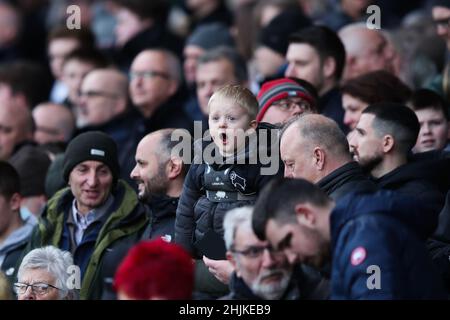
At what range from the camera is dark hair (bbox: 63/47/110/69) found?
1394cm

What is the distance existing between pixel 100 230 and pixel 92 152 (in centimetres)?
62

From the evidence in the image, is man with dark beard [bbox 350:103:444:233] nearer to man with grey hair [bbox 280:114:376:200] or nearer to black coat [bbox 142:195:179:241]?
man with grey hair [bbox 280:114:376:200]

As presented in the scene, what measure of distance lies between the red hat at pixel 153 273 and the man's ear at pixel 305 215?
0.69m

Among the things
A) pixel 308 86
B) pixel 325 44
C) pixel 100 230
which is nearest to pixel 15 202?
pixel 100 230

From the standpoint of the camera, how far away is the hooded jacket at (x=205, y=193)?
8352 millimetres

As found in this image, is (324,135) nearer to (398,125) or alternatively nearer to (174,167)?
(398,125)

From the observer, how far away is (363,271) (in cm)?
676

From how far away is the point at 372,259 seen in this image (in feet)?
Result: 22.2

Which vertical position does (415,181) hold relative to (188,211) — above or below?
above

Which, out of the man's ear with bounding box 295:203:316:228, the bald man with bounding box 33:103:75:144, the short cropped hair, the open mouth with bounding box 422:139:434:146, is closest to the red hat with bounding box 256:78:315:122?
the open mouth with bounding box 422:139:434:146

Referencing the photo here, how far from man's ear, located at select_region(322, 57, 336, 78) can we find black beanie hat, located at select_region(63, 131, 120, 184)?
2147 millimetres

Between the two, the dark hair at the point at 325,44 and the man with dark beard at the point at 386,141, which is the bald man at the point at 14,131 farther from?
the man with dark beard at the point at 386,141

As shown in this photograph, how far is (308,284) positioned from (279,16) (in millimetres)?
6083
